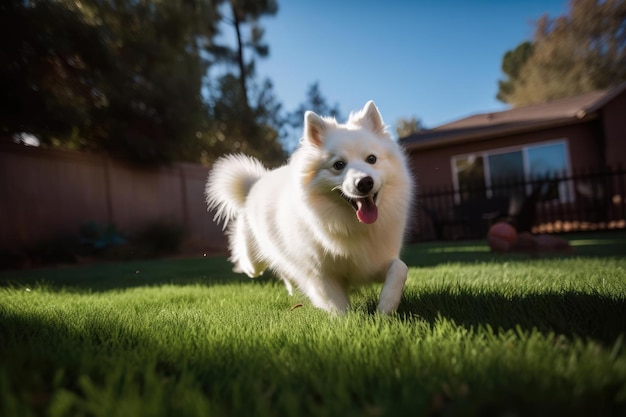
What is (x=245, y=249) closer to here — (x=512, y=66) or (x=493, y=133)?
(x=493, y=133)

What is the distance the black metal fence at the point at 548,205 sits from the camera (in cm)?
1188

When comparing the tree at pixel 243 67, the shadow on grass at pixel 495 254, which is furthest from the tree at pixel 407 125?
the shadow on grass at pixel 495 254

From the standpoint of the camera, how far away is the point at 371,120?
10.7 feet

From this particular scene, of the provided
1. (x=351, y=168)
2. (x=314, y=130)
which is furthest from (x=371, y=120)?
(x=351, y=168)

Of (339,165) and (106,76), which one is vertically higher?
(106,76)

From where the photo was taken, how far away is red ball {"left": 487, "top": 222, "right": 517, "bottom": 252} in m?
6.91

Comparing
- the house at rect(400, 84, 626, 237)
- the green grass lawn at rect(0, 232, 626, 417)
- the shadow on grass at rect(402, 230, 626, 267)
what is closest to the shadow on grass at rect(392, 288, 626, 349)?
the green grass lawn at rect(0, 232, 626, 417)

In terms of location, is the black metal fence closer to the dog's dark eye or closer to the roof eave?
the roof eave

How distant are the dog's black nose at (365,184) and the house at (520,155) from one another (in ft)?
32.0

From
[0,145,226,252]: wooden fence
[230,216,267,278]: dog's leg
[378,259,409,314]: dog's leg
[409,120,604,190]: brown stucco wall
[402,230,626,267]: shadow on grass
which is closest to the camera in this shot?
[378,259,409,314]: dog's leg

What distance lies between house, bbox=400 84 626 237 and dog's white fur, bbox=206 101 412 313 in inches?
367

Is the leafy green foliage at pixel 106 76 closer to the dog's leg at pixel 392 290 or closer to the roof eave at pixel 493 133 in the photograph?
the roof eave at pixel 493 133

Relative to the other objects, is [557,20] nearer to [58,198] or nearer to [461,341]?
[58,198]

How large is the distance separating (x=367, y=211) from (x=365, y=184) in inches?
8.2
